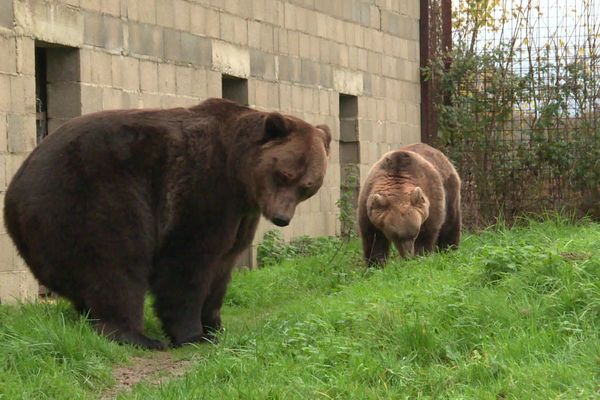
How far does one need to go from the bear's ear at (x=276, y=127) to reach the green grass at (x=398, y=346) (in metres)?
1.27

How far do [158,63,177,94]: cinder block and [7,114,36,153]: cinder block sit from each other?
7.06ft

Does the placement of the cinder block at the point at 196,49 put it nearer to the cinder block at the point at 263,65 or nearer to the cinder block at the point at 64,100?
the cinder block at the point at 263,65

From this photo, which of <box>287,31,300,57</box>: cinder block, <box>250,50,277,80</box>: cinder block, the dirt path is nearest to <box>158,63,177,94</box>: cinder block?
<box>250,50,277,80</box>: cinder block

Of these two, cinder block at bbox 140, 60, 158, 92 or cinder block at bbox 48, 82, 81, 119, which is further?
cinder block at bbox 140, 60, 158, 92

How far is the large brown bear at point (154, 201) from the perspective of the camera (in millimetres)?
7039

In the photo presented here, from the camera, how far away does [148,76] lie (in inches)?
433

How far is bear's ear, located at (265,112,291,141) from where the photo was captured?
753cm

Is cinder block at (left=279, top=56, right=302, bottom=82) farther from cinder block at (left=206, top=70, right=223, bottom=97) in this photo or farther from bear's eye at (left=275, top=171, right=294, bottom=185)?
bear's eye at (left=275, top=171, right=294, bottom=185)

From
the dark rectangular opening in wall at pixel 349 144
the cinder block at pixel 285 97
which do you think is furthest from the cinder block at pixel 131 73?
the dark rectangular opening in wall at pixel 349 144

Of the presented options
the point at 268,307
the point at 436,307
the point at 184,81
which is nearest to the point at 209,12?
the point at 184,81

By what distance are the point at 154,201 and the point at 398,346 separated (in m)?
2.13

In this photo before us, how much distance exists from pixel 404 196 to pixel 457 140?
7186 mm

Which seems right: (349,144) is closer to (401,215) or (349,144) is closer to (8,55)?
(401,215)

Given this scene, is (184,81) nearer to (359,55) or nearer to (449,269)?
(449,269)
